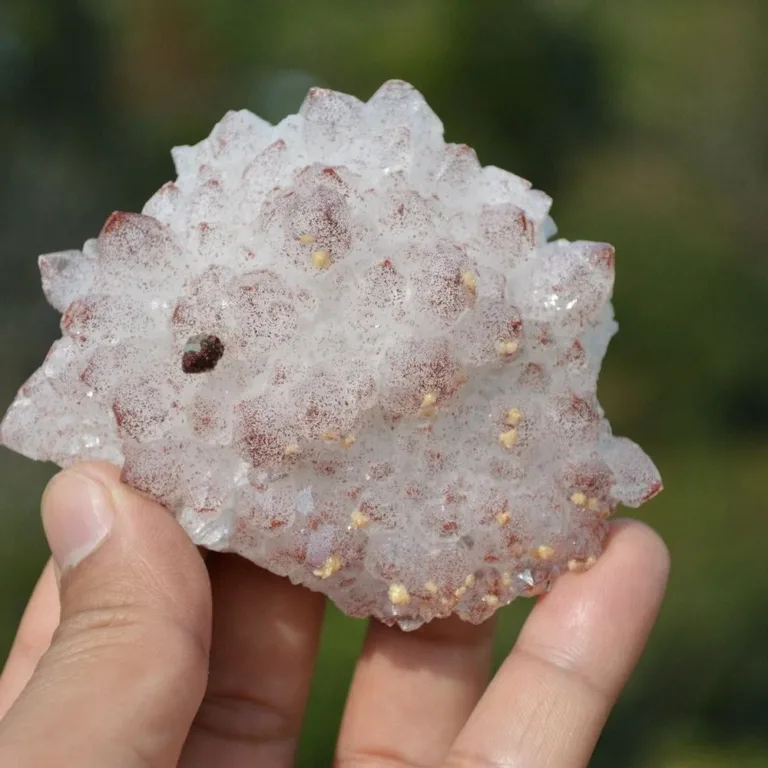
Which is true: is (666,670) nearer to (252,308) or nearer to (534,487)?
(534,487)

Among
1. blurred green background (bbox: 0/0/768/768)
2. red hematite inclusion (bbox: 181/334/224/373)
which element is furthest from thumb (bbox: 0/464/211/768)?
blurred green background (bbox: 0/0/768/768)

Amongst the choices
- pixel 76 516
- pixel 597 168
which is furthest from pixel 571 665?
pixel 597 168

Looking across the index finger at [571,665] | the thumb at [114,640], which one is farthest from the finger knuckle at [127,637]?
the index finger at [571,665]

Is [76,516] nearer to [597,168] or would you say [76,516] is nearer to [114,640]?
[114,640]

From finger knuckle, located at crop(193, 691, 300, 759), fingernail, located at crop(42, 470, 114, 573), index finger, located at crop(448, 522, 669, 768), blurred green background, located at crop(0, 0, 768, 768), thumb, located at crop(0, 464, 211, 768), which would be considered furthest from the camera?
blurred green background, located at crop(0, 0, 768, 768)

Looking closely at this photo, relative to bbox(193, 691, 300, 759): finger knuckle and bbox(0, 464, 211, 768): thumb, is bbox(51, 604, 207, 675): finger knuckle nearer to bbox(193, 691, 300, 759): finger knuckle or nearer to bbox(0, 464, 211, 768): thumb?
bbox(0, 464, 211, 768): thumb

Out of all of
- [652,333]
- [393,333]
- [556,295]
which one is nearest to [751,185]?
[652,333]

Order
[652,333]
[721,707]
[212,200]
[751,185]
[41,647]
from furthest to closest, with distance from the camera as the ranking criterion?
[751,185] < [652,333] < [721,707] < [41,647] < [212,200]
